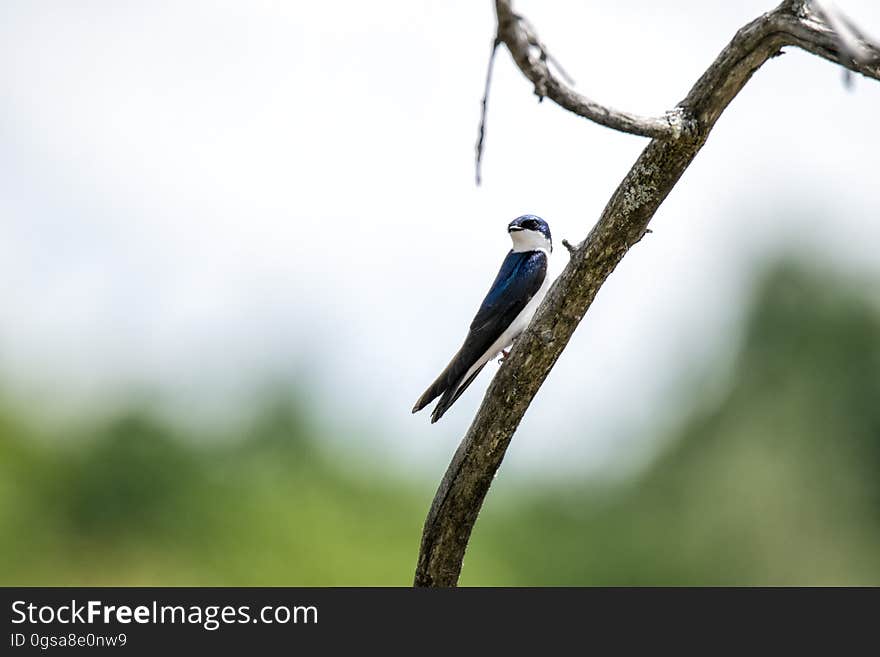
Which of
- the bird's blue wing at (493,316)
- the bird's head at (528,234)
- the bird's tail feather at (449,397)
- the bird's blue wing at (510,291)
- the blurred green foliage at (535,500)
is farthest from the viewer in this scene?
the blurred green foliage at (535,500)

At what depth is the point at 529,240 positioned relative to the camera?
8234 millimetres

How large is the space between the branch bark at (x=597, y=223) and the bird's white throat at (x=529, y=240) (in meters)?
2.43

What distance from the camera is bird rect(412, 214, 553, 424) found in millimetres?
7109

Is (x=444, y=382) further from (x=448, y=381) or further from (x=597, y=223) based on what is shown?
(x=597, y=223)

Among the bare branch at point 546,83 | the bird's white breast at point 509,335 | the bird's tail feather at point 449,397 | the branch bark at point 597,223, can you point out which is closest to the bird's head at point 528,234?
the bird's white breast at point 509,335

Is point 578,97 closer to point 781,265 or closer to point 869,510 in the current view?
point 869,510

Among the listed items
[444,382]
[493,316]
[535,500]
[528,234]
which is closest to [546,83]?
[444,382]

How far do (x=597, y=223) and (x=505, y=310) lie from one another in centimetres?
212

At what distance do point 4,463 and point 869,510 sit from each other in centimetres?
2016

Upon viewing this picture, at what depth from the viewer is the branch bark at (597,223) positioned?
461 centimetres

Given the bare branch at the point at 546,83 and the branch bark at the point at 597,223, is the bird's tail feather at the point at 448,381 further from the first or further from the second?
the bare branch at the point at 546,83

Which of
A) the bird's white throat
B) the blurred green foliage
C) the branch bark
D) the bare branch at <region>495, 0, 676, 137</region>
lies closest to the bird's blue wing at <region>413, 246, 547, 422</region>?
the bird's white throat

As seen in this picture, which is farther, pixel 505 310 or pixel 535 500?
pixel 535 500

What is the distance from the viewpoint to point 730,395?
2694 centimetres
